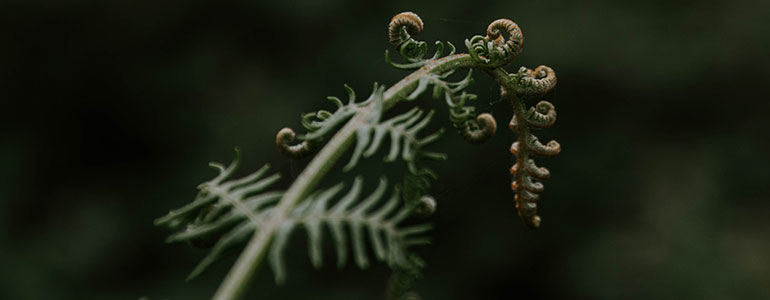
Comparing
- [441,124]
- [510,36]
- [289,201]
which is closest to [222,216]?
[289,201]

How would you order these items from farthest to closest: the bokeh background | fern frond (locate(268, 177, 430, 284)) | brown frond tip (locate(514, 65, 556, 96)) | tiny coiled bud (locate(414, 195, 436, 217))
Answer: the bokeh background
brown frond tip (locate(514, 65, 556, 96))
tiny coiled bud (locate(414, 195, 436, 217))
fern frond (locate(268, 177, 430, 284))

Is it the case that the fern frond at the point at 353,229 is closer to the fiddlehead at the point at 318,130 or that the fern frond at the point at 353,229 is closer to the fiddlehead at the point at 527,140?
the fiddlehead at the point at 318,130

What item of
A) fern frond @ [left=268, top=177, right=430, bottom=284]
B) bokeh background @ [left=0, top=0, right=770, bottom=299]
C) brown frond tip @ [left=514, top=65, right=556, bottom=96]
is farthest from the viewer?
bokeh background @ [left=0, top=0, right=770, bottom=299]

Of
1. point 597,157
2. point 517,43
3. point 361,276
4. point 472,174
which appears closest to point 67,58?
point 361,276

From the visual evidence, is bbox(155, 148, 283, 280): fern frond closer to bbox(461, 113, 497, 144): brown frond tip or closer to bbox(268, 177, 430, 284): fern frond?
bbox(268, 177, 430, 284): fern frond

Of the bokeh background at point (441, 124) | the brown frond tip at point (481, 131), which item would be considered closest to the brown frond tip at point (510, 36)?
the brown frond tip at point (481, 131)

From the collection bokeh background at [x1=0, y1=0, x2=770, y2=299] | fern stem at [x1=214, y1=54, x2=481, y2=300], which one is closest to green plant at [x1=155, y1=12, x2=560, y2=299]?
fern stem at [x1=214, y1=54, x2=481, y2=300]

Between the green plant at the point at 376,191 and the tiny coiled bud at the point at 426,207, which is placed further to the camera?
the tiny coiled bud at the point at 426,207

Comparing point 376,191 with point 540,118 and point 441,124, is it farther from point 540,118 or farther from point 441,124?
point 441,124
